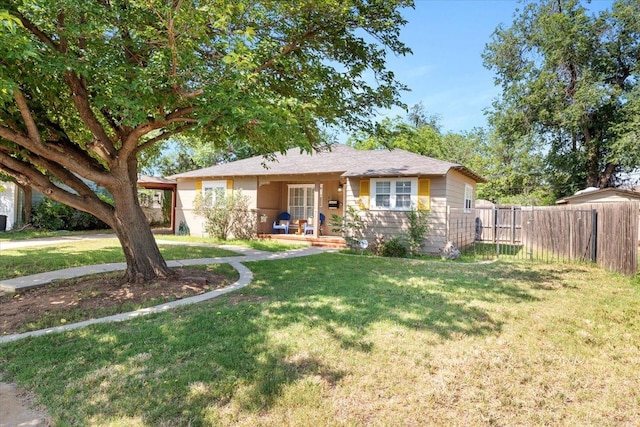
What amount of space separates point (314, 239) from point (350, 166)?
3322mm

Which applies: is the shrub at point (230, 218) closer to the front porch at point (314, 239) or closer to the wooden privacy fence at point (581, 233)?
the front porch at point (314, 239)

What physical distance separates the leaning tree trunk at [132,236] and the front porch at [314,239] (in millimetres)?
7903

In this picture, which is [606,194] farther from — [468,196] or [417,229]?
[417,229]

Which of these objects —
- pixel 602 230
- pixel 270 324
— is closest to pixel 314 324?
pixel 270 324

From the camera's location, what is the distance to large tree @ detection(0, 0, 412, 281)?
5.23 m

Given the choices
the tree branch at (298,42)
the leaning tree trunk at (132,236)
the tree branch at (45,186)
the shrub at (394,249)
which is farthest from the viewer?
the shrub at (394,249)

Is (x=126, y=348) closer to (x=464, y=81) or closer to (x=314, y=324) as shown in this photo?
(x=314, y=324)

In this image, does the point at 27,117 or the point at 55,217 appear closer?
the point at 27,117

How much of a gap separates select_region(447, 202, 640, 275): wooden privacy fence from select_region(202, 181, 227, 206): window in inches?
407

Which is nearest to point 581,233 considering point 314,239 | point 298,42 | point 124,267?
point 314,239

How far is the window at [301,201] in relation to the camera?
17.3 meters

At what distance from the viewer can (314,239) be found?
48.3 ft

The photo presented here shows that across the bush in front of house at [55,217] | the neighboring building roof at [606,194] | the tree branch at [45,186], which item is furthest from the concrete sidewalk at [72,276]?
the neighboring building roof at [606,194]

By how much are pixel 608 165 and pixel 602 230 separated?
15.3 metres
